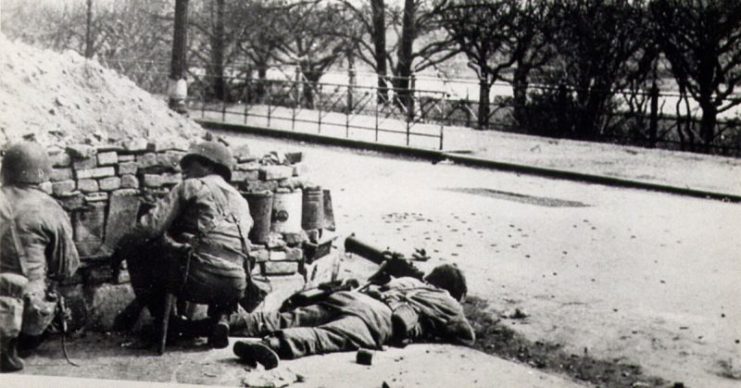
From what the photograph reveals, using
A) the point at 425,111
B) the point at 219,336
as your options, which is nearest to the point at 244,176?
the point at 219,336

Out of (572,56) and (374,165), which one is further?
(572,56)

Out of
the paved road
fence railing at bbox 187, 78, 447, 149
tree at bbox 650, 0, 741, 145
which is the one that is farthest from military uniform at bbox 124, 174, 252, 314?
fence railing at bbox 187, 78, 447, 149

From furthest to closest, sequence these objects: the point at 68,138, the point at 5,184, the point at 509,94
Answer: the point at 509,94
the point at 68,138
the point at 5,184

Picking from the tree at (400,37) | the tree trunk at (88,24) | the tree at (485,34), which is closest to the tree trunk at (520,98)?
the tree at (485,34)

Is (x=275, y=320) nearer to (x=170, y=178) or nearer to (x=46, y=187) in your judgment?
(x=170, y=178)

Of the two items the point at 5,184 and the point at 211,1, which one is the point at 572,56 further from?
the point at 5,184

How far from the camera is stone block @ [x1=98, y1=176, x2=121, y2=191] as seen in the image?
486 cm

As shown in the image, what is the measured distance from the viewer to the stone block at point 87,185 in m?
4.77

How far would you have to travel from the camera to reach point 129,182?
16.4ft

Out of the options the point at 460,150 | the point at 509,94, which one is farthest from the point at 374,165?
the point at 509,94

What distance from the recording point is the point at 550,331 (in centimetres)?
541

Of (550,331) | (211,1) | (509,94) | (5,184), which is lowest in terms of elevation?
(550,331)

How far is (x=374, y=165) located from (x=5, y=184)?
8020 millimetres

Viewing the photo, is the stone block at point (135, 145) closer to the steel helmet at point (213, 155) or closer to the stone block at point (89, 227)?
the stone block at point (89, 227)
